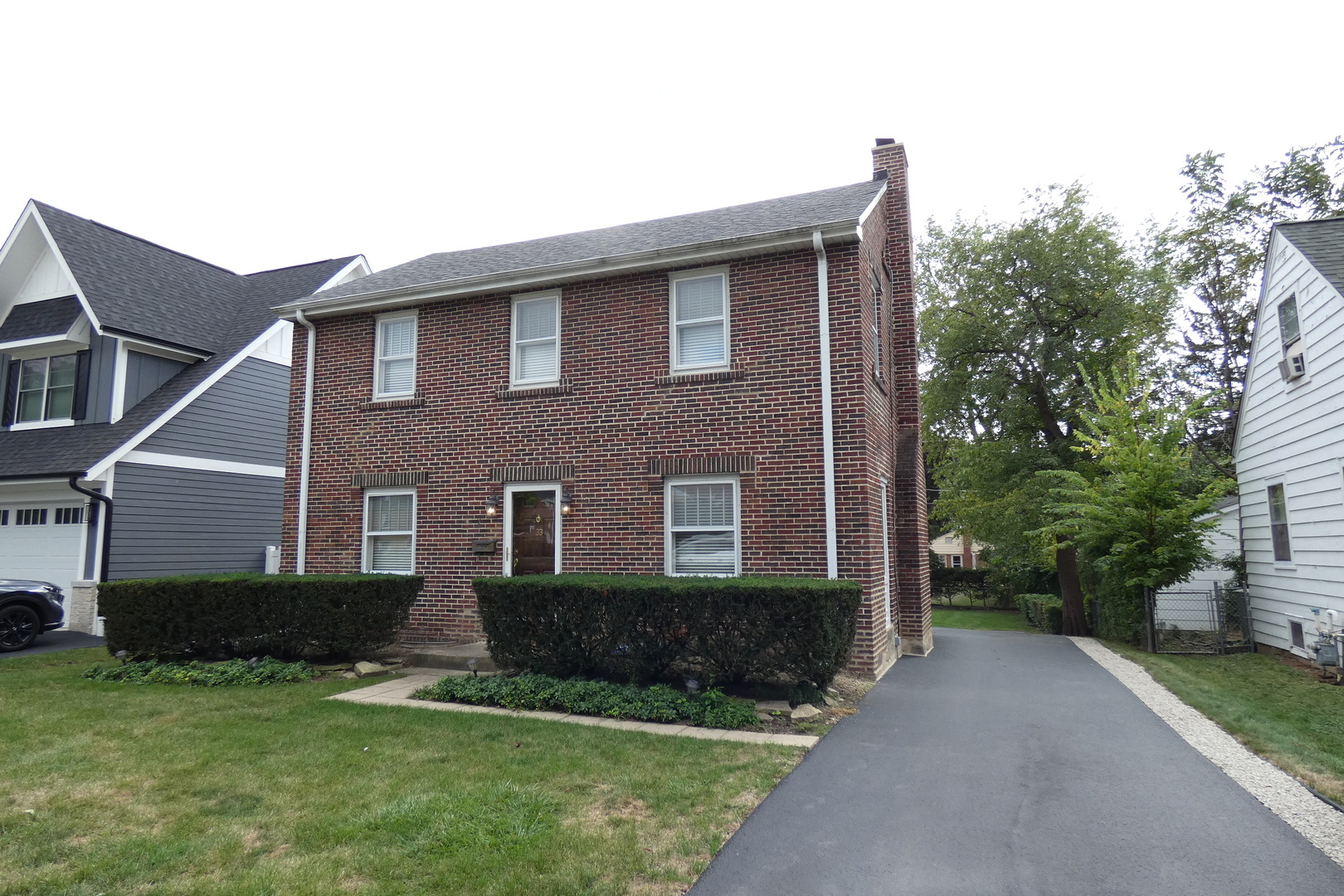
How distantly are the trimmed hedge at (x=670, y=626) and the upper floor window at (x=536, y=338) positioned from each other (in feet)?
12.0

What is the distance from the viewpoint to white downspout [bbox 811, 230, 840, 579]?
29.5 feet

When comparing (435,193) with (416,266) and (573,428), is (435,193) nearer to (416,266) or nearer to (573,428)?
(416,266)

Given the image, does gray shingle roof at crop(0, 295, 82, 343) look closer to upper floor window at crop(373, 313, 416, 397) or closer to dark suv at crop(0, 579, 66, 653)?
dark suv at crop(0, 579, 66, 653)

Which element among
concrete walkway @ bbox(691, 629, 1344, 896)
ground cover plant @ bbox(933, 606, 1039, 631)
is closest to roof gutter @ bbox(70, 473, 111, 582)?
concrete walkway @ bbox(691, 629, 1344, 896)

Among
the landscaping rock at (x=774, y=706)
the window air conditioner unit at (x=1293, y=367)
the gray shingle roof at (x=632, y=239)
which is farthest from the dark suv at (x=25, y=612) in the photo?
the window air conditioner unit at (x=1293, y=367)

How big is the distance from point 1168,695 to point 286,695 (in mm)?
10006

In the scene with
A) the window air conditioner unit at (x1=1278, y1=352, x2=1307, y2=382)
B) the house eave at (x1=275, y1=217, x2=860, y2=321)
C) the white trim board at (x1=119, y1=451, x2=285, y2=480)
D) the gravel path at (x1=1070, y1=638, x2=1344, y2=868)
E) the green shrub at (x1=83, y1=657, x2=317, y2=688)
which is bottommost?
the gravel path at (x1=1070, y1=638, x2=1344, y2=868)

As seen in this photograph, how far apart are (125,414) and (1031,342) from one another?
21500 mm

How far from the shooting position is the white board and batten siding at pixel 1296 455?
9.69 meters

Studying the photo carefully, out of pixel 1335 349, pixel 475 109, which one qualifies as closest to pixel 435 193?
pixel 475 109

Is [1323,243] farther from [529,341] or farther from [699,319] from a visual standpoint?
[529,341]

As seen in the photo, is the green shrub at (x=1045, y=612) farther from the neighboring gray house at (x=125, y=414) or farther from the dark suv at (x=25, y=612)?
the dark suv at (x=25, y=612)

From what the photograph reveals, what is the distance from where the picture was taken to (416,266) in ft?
47.2

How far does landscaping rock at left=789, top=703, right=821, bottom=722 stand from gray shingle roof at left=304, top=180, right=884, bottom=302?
5719 millimetres
